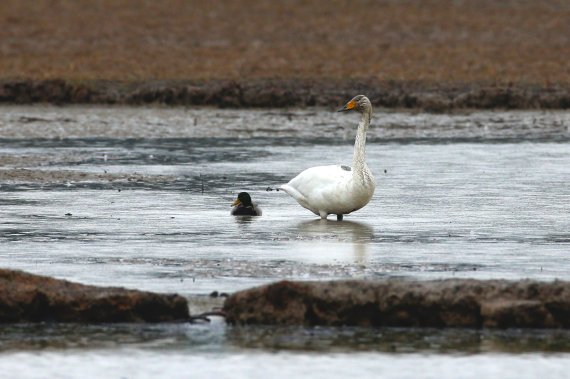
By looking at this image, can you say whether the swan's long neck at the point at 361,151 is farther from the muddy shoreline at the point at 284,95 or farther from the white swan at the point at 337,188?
the muddy shoreline at the point at 284,95

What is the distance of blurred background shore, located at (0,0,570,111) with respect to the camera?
33.4 metres

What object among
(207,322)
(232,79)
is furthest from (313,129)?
(207,322)

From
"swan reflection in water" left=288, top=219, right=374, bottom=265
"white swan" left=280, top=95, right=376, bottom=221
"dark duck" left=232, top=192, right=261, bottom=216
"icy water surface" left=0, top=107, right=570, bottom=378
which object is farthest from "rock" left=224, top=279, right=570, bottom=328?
"dark duck" left=232, top=192, right=261, bottom=216

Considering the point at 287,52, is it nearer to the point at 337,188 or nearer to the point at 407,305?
the point at 337,188

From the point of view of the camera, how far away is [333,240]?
46.0 ft

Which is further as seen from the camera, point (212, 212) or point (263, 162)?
point (263, 162)

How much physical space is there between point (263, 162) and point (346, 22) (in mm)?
30282

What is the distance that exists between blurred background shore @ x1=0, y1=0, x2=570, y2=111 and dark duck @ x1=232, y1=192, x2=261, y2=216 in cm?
1637

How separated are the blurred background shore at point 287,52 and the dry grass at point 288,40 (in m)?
0.05

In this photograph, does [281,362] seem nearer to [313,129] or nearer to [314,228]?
[314,228]

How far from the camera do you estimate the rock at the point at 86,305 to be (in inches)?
398

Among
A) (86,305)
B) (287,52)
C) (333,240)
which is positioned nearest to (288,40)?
(287,52)

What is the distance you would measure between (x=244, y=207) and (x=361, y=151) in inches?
48.9

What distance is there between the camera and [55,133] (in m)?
27.0
